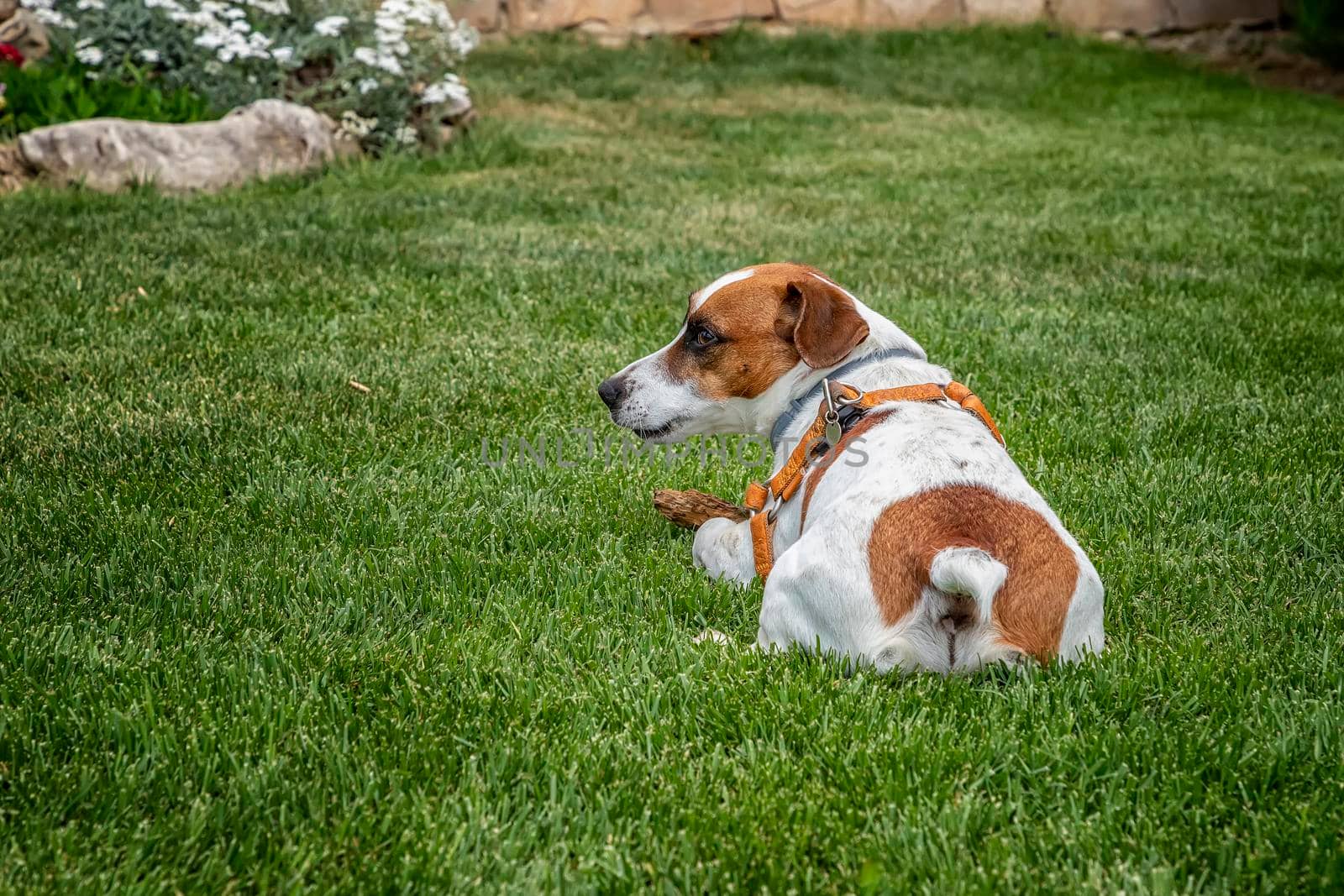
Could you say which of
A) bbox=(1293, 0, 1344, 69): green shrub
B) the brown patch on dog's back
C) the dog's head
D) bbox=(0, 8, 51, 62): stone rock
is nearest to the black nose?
the dog's head

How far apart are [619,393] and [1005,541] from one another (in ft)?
4.97

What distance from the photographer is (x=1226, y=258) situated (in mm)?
8062

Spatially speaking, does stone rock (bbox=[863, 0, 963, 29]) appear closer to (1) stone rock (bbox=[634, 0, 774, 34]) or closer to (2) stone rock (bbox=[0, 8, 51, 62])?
(1) stone rock (bbox=[634, 0, 774, 34])

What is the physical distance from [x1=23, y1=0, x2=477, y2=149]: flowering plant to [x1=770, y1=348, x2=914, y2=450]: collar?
6813 millimetres

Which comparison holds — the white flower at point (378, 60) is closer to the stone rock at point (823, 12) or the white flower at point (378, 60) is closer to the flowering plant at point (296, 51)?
the flowering plant at point (296, 51)

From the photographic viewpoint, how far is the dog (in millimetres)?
2877

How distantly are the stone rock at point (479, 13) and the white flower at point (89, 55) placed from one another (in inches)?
275

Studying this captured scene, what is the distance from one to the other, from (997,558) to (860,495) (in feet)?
1.30

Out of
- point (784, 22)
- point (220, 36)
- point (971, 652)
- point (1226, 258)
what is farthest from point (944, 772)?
point (784, 22)

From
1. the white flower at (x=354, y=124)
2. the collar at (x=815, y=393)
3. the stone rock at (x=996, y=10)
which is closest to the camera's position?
the collar at (x=815, y=393)

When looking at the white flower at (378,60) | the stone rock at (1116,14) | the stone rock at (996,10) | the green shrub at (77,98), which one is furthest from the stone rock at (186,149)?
the stone rock at (1116,14)

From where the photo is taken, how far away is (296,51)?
9.80 meters

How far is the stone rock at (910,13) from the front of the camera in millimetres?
17203

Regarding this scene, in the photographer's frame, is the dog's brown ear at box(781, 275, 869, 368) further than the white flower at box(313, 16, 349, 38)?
No
